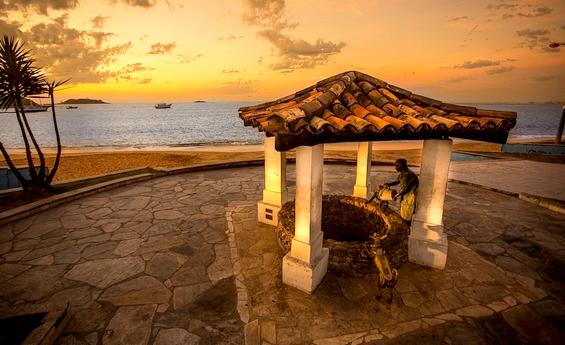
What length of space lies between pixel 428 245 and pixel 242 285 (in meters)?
3.46

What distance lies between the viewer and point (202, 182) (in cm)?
1034

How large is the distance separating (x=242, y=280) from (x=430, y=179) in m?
3.81

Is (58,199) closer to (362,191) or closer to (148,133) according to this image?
(362,191)

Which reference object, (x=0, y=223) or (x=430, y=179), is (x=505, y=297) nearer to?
(x=430, y=179)

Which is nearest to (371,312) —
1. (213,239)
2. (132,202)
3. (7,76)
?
(213,239)

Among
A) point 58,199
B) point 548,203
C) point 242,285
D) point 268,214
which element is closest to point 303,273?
point 242,285

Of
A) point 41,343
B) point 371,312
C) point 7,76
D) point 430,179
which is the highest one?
point 7,76

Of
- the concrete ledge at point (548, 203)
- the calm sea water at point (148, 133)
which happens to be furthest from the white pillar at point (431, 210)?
the calm sea water at point (148, 133)

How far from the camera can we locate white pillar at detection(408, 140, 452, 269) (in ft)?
15.6

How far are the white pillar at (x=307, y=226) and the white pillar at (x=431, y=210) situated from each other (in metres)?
1.93

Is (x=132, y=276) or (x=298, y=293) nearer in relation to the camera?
(x=298, y=293)

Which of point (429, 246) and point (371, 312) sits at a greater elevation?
point (429, 246)

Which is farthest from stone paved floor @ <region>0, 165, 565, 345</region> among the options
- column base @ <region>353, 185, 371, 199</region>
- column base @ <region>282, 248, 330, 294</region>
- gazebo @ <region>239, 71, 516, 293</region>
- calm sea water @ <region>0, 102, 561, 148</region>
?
calm sea water @ <region>0, 102, 561, 148</region>

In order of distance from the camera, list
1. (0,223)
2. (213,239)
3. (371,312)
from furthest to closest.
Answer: (0,223), (213,239), (371,312)
